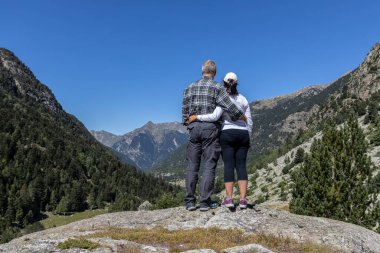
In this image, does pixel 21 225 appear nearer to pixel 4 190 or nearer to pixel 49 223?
pixel 49 223

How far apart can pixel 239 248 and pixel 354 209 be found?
26.2 metres

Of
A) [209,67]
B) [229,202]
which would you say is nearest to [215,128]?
[209,67]

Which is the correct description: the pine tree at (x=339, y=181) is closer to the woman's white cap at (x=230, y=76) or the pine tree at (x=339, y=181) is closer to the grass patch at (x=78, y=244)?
the woman's white cap at (x=230, y=76)

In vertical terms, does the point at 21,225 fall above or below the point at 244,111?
below

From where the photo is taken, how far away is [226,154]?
1388cm

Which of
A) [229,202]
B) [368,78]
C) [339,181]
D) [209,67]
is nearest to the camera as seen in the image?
[209,67]

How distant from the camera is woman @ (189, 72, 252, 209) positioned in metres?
13.8

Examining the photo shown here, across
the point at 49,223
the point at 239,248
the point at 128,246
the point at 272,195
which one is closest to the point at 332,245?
the point at 239,248

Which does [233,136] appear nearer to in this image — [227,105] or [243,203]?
[227,105]

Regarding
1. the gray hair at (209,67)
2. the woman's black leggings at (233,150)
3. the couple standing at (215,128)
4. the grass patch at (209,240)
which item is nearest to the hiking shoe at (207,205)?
the couple standing at (215,128)

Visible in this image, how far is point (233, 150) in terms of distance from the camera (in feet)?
45.8

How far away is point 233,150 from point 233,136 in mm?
539

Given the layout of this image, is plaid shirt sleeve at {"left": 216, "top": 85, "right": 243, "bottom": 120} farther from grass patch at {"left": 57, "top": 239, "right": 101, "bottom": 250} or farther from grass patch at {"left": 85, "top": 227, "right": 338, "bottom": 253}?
grass patch at {"left": 57, "top": 239, "right": 101, "bottom": 250}

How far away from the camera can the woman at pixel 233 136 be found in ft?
45.1
